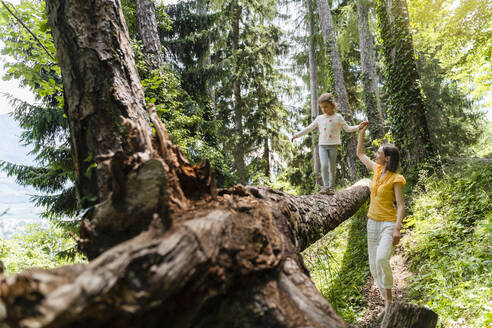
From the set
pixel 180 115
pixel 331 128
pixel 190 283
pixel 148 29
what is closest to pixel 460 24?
pixel 331 128

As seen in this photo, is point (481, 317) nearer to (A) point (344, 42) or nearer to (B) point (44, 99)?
(B) point (44, 99)

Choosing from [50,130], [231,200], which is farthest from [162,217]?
[50,130]

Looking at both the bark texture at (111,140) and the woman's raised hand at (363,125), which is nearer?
the bark texture at (111,140)

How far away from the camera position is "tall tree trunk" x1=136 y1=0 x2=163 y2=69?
8.37 metres

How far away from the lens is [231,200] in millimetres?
1592

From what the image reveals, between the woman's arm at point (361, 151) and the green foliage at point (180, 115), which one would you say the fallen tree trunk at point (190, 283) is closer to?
the green foliage at point (180, 115)

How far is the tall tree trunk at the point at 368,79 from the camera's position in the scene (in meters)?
12.1

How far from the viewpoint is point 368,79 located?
12766mm

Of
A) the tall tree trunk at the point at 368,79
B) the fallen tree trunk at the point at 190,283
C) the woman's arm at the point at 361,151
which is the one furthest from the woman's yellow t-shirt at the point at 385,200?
the tall tree trunk at the point at 368,79

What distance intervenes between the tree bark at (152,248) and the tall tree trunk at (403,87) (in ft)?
22.8

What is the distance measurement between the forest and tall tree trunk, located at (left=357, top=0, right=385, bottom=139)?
0.10 metres

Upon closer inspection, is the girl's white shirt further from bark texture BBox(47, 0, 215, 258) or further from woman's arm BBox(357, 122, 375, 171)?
bark texture BBox(47, 0, 215, 258)

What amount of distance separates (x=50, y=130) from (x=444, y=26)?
14.3 metres

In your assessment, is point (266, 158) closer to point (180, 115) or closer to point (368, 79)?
point (368, 79)
